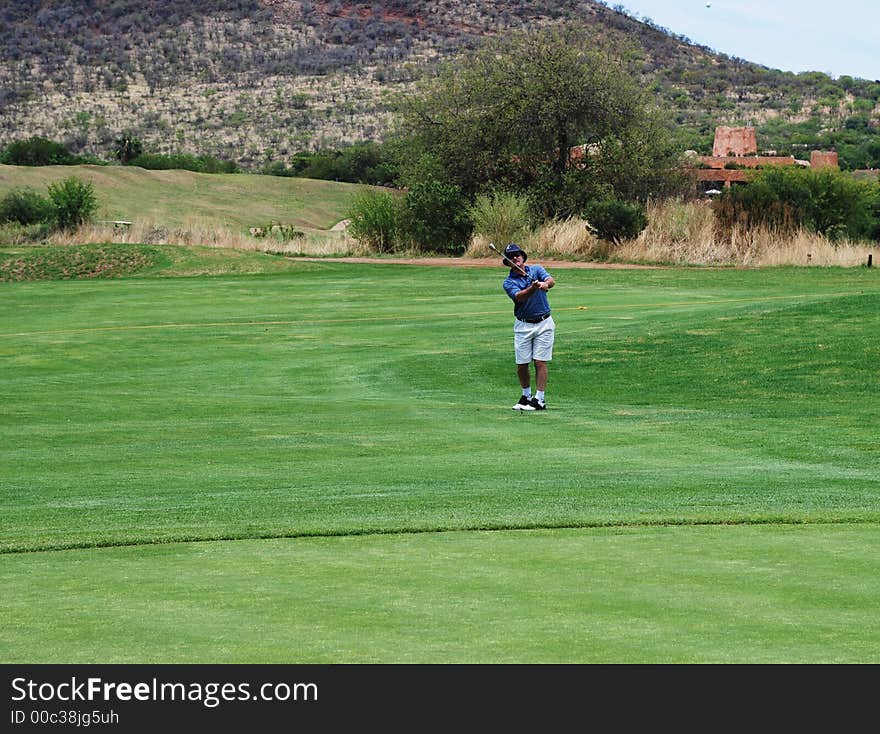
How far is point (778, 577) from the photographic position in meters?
7.47

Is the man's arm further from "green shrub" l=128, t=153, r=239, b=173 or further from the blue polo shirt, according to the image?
"green shrub" l=128, t=153, r=239, b=173

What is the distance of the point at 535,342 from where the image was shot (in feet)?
59.0

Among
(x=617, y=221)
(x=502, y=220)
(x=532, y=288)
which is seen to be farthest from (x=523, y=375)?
(x=502, y=220)

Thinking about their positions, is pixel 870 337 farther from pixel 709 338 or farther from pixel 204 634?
pixel 204 634

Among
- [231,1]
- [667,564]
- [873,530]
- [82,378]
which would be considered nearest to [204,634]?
[667,564]

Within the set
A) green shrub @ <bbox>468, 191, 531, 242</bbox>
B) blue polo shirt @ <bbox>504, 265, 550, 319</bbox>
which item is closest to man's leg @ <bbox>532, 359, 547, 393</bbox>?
blue polo shirt @ <bbox>504, 265, 550, 319</bbox>

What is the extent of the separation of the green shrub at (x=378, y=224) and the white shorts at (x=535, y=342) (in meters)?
32.9

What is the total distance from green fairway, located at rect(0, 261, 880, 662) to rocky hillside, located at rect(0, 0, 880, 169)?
86.7m

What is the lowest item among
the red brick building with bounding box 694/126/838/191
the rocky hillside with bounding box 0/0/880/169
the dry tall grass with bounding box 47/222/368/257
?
the dry tall grass with bounding box 47/222/368/257

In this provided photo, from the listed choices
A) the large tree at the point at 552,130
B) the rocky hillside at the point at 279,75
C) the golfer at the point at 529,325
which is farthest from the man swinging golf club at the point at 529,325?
the rocky hillside at the point at 279,75

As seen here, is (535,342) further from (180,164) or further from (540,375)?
(180,164)

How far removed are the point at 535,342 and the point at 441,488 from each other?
254 inches

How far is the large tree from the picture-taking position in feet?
181

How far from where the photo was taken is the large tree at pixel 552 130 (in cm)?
5525
